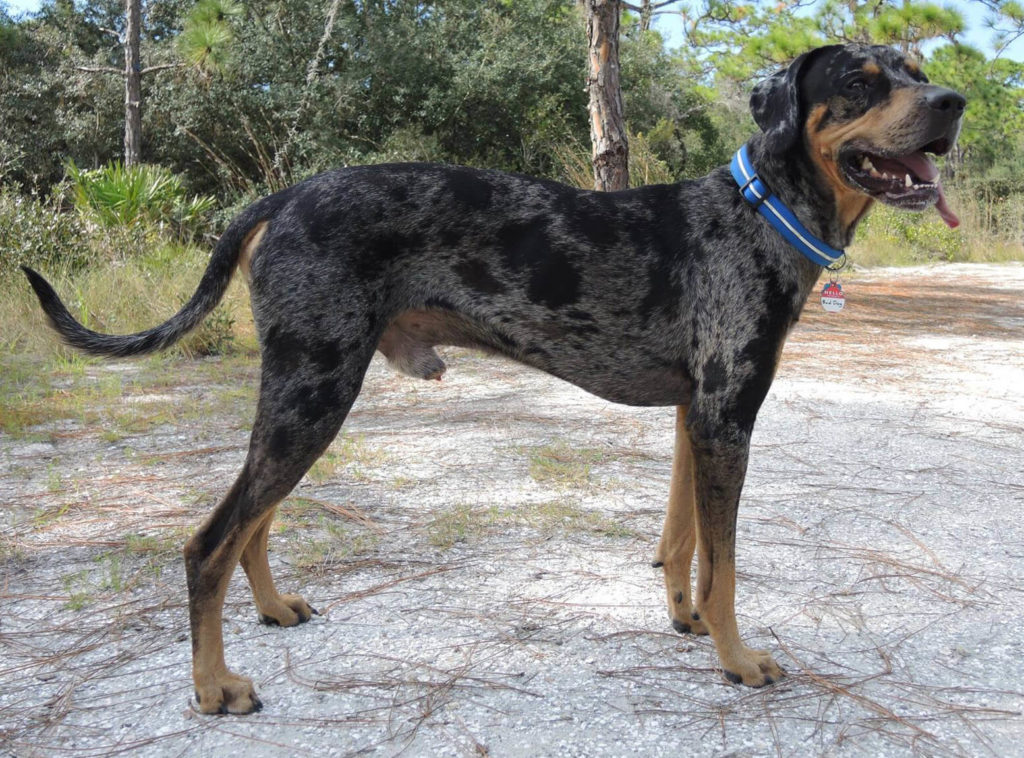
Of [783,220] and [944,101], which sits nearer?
[944,101]

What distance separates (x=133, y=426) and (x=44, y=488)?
3.54 ft

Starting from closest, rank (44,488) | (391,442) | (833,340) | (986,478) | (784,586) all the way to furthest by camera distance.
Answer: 1. (784,586)
2. (44,488)
3. (986,478)
4. (391,442)
5. (833,340)

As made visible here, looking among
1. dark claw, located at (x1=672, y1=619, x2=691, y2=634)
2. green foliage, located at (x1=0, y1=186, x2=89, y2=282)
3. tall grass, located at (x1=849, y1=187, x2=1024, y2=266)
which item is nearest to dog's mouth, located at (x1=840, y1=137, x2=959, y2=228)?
dark claw, located at (x1=672, y1=619, x2=691, y2=634)

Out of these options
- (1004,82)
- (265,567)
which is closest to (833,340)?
(265,567)

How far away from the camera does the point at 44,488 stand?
172 inches

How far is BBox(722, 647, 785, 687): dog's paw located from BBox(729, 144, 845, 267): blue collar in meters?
1.32

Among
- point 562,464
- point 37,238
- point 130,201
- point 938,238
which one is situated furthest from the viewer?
point 938,238

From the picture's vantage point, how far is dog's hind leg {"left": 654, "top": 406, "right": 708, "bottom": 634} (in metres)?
3.20

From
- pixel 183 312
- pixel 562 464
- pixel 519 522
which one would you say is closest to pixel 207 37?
pixel 562 464

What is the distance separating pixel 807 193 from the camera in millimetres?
3025

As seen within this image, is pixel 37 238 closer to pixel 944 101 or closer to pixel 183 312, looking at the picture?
pixel 183 312

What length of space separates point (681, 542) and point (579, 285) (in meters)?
1.03

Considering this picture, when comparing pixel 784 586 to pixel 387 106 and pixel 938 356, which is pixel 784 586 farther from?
pixel 387 106

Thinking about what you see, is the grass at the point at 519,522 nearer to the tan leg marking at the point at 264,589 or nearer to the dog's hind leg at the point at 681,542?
the dog's hind leg at the point at 681,542
